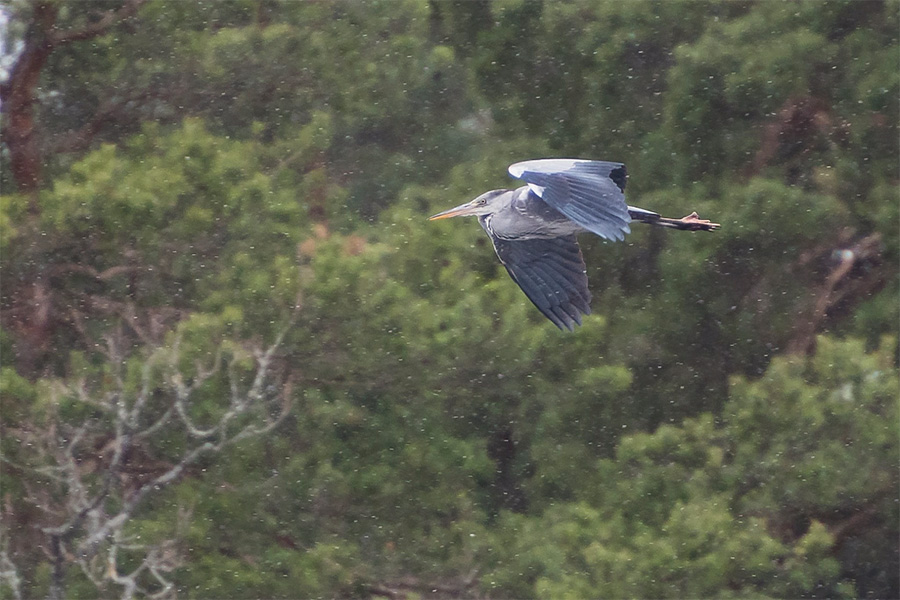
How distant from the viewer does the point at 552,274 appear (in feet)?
18.9

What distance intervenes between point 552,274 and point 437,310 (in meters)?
4.40

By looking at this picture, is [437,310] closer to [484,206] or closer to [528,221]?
[484,206]

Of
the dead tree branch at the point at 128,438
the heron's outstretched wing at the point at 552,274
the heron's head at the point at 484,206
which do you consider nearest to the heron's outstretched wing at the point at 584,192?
the heron's outstretched wing at the point at 552,274

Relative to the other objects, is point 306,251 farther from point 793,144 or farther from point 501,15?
point 793,144

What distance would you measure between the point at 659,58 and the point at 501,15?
114cm

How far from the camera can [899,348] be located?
10.7 meters

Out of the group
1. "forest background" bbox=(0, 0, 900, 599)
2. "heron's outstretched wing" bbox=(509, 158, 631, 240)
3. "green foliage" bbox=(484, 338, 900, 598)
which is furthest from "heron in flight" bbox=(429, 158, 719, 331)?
"forest background" bbox=(0, 0, 900, 599)

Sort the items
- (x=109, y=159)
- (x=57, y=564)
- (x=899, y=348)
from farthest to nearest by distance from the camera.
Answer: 1. (x=899, y=348)
2. (x=109, y=159)
3. (x=57, y=564)

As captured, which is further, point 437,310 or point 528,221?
→ point 437,310

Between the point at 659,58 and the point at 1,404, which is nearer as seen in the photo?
the point at 1,404

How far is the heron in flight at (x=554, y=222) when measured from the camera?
532 centimetres

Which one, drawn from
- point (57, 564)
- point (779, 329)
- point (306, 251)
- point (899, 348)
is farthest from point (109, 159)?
point (899, 348)

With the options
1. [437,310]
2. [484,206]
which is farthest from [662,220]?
[437,310]

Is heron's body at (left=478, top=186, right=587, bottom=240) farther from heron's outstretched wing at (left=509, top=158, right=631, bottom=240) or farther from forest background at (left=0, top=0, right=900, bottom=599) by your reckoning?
forest background at (left=0, top=0, right=900, bottom=599)
